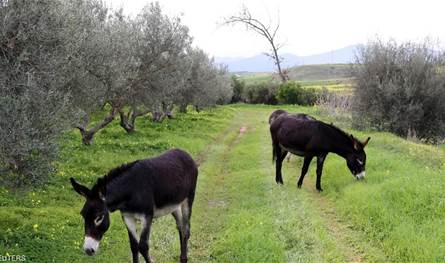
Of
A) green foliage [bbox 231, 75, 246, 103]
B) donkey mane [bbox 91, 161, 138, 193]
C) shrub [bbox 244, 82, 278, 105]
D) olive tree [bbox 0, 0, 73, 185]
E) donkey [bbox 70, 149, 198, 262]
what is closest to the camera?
donkey [bbox 70, 149, 198, 262]

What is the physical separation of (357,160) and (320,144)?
1303mm

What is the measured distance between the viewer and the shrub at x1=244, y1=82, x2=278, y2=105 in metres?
77.1

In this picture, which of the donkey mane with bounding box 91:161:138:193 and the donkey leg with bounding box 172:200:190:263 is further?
the donkey leg with bounding box 172:200:190:263

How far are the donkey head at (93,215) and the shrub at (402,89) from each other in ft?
68.3

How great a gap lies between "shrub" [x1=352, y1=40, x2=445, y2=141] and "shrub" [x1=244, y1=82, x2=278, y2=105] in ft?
165

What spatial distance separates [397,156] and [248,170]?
5782 mm

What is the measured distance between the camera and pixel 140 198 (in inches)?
287

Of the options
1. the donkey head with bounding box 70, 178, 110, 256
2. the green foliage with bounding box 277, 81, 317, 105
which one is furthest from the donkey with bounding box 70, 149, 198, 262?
the green foliage with bounding box 277, 81, 317, 105

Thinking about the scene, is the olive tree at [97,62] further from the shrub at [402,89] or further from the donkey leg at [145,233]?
the shrub at [402,89]

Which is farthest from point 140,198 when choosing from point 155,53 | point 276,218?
point 155,53

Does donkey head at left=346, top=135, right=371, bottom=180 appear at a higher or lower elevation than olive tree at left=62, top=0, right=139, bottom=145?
lower

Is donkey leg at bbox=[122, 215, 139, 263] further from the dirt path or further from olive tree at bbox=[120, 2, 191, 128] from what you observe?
olive tree at bbox=[120, 2, 191, 128]

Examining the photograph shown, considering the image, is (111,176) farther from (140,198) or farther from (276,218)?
(276,218)

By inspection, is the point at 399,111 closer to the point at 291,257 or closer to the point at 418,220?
the point at 418,220
